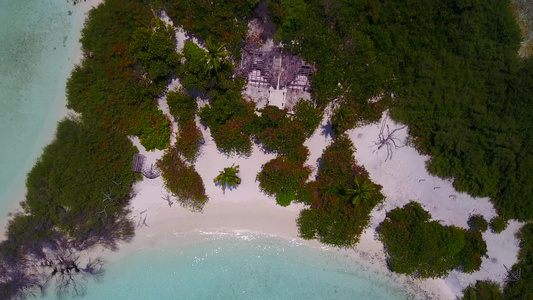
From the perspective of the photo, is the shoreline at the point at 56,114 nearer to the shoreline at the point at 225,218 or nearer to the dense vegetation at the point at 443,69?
the shoreline at the point at 225,218

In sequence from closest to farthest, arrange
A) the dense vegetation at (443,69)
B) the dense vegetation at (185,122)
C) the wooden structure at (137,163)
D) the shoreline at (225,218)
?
the dense vegetation at (443,69) < the dense vegetation at (185,122) < the wooden structure at (137,163) < the shoreline at (225,218)

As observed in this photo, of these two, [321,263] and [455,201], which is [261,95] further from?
[455,201]

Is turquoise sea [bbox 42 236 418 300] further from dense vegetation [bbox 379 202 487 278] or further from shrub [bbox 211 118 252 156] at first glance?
shrub [bbox 211 118 252 156]

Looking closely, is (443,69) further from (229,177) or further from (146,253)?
(146,253)

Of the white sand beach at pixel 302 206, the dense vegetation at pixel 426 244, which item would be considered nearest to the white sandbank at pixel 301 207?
the white sand beach at pixel 302 206

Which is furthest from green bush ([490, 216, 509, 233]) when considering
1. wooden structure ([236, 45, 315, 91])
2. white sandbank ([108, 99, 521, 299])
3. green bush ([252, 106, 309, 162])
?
wooden structure ([236, 45, 315, 91])

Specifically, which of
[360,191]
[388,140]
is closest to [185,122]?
[360,191]
